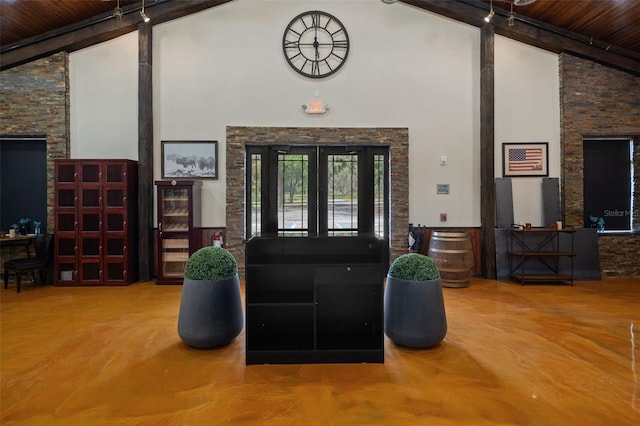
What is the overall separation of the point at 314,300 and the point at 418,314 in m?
0.96

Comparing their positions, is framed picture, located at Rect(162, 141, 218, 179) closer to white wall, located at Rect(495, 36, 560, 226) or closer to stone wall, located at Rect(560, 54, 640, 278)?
white wall, located at Rect(495, 36, 560, 226)

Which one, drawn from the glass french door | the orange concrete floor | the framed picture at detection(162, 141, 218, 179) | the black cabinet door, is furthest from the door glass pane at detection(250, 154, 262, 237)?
the black cabinet door

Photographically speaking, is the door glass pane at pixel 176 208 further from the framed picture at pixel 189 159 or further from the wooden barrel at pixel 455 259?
the wooden barrel at pixel 455 259

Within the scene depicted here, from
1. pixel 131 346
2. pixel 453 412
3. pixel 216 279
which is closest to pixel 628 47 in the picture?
pixel 453 412

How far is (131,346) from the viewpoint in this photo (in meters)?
3.28

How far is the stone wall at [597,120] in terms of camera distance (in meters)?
6.10

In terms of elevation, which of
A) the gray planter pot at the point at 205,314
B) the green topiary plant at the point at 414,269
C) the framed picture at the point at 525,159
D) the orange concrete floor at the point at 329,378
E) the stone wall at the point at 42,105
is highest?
the stone wall at the point at 42,105

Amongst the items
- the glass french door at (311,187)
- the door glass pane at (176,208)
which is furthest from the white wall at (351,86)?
the glass french door at (311,187)

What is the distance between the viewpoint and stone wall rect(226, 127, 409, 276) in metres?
6.11

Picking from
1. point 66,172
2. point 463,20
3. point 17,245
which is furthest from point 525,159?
point 17,245

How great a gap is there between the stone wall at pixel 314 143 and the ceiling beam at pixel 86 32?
85.4 inches

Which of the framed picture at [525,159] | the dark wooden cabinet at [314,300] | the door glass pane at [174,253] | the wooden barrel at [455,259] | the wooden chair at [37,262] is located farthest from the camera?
the framed picture at [525,159]

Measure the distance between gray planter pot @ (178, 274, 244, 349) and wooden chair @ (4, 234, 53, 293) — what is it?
382cm

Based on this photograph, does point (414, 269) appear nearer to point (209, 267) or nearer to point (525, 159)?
point (209, 267)
